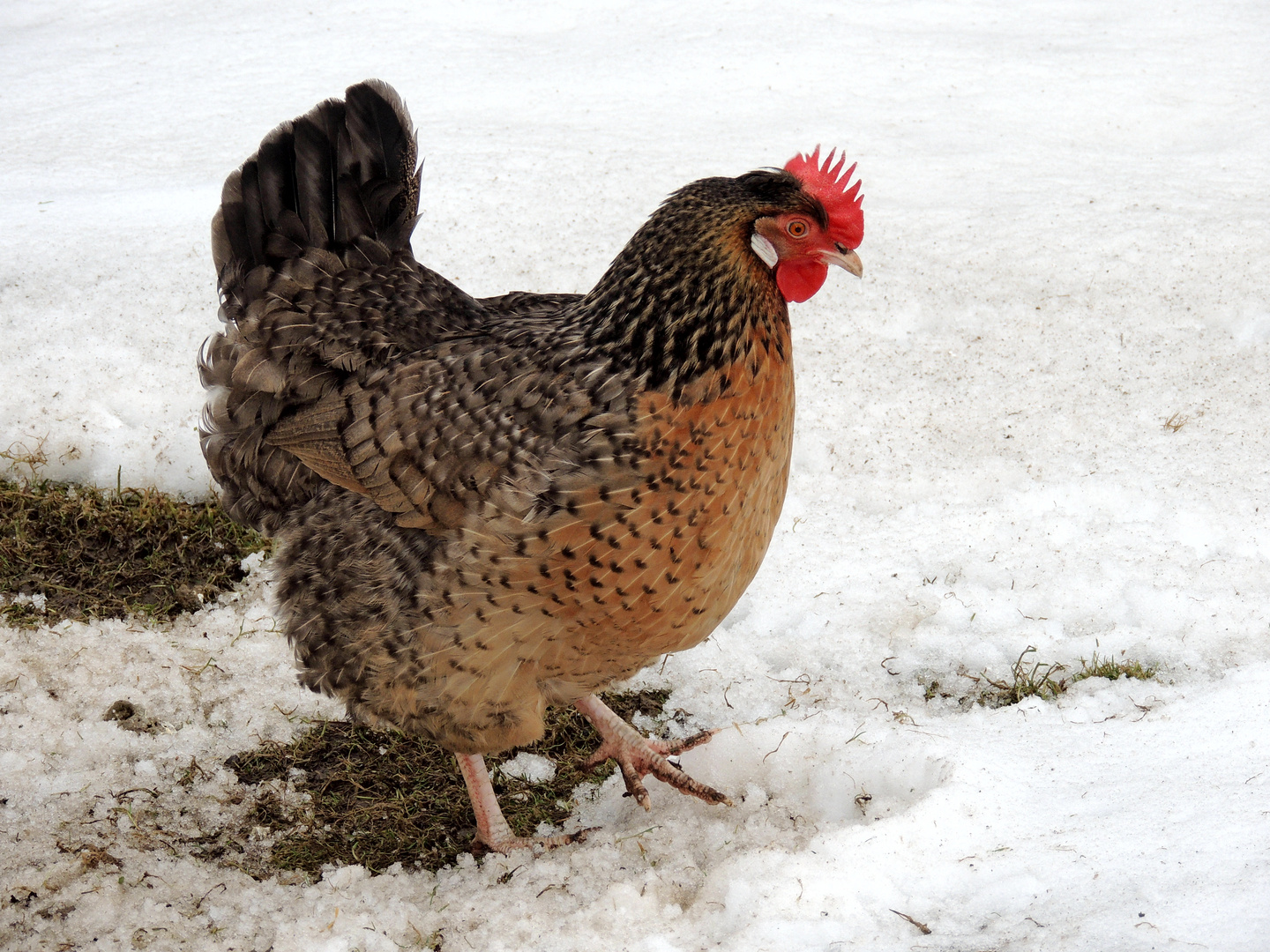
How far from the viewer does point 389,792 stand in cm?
374

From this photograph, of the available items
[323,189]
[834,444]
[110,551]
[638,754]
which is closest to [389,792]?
[638,754]

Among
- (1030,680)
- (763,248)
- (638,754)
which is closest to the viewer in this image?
(763,248)

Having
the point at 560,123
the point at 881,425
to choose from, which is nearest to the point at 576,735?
the point at 881,425

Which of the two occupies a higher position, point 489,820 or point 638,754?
point 638,754

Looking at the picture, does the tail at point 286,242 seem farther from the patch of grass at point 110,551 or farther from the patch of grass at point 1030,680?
the patch of grass at point 1030,680

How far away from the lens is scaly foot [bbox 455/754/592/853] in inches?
133

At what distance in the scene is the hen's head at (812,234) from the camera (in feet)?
9.37

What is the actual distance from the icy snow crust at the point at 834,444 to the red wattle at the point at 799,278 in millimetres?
1432

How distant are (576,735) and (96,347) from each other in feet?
10.3

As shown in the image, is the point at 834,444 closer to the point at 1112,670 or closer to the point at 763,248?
the point at 1112,670

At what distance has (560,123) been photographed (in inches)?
277

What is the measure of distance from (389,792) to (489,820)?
0.52 metres

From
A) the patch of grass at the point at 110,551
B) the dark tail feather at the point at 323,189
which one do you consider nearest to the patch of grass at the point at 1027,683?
the dark tail feather at the point at 323,189

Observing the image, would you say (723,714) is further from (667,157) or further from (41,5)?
(41,5)
